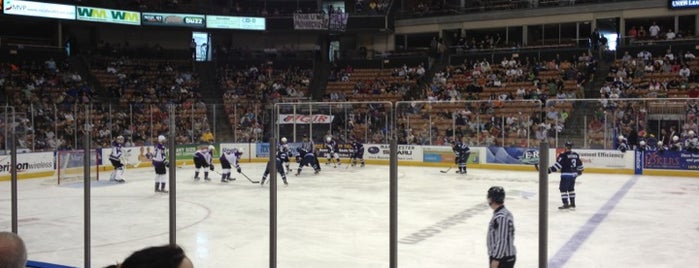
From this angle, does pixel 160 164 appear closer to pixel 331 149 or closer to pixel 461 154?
pixel 331 149

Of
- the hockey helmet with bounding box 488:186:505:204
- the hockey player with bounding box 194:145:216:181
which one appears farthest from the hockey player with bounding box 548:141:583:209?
the hockey player with bounding box 194:145:216:181

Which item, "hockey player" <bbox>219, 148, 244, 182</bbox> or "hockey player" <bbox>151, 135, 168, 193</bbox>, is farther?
"hockey player" <bbox>219, 148, 244, 182</bbox>

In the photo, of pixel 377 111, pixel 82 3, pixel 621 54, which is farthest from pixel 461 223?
pixel 82 3

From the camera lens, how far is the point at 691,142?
67.0 ft

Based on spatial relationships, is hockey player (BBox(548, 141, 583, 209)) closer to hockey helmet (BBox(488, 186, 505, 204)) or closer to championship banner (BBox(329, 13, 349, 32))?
hockey helmet (BBox(488, 186, 505, 204))

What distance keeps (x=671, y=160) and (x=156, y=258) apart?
21.7 m

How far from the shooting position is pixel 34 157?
2077cm

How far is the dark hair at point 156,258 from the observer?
75.0 inches

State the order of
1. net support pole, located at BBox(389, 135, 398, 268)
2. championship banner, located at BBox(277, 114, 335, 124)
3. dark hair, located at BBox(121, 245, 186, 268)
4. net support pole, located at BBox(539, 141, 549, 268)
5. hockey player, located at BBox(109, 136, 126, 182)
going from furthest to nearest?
championship banner, located at BBox(277, 114, 335, 124), hockey player, located at BBox(109, 136, 126, 182), net support pole, located at BBox(389, 135, 398, 268), net support pole, located at BBox(539, 141, 549, 268), dark hair, located at BBox(121, 245, 186, 268)

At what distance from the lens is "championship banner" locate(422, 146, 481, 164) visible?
79.9 ft

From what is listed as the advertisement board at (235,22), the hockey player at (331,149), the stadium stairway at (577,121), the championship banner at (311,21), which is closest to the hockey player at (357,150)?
the hockey player at (331,149)

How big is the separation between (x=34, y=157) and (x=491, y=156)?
49.2ft

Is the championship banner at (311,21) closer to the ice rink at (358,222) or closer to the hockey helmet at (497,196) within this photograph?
the ice rink at (358,222)

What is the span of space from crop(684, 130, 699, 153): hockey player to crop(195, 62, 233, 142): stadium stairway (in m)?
16.6
